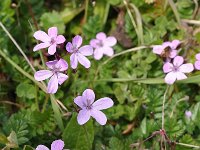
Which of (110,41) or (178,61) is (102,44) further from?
(178,61)

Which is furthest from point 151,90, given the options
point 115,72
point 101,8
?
point 101,8

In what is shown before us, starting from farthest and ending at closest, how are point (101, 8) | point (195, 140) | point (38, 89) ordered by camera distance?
point (101, 8) < point (38, 89) < point (195, 140)

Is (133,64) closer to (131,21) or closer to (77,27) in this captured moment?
(131,21)

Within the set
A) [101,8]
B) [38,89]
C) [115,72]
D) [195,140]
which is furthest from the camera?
[101,8]

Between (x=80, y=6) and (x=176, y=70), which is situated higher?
(x=80, y=6)

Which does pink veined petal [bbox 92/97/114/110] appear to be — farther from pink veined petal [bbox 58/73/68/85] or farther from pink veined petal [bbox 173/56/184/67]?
pink veined petal [bbox 173/56/184/67]

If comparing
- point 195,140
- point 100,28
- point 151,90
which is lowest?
point 195,140

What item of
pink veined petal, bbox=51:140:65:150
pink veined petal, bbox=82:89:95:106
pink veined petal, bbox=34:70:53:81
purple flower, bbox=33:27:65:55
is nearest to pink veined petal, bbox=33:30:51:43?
purple flower, bbox=33:27:65:55

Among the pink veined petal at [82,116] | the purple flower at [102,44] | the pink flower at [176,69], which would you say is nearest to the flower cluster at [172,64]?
the pink flower at [176,69]
